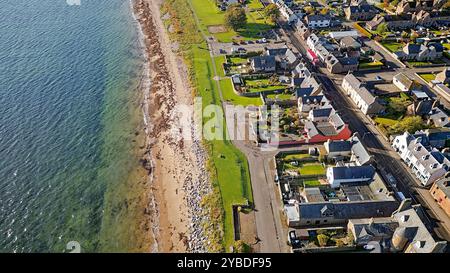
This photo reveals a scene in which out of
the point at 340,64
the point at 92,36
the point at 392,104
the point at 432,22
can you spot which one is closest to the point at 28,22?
the point at 92,36

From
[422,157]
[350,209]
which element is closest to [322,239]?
[350,209]

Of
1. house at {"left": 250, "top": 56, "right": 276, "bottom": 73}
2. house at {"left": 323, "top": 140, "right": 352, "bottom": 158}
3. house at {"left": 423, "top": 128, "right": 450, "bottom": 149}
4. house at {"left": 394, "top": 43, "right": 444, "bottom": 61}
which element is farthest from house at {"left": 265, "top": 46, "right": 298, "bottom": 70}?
house at {"left": 423, "top": 128, "right": 450, "bottom": 149}

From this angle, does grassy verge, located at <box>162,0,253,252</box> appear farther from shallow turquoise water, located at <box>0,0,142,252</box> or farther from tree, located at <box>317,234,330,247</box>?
shallow turquoise water, located at <box>0,0,142,252</box>

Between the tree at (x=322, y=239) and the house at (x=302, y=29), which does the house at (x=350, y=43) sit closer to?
the house at (x=302, y=29)

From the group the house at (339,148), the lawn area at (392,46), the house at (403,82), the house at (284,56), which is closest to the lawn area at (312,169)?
the house at (339,148)

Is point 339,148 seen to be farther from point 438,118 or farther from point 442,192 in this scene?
point 438,118
